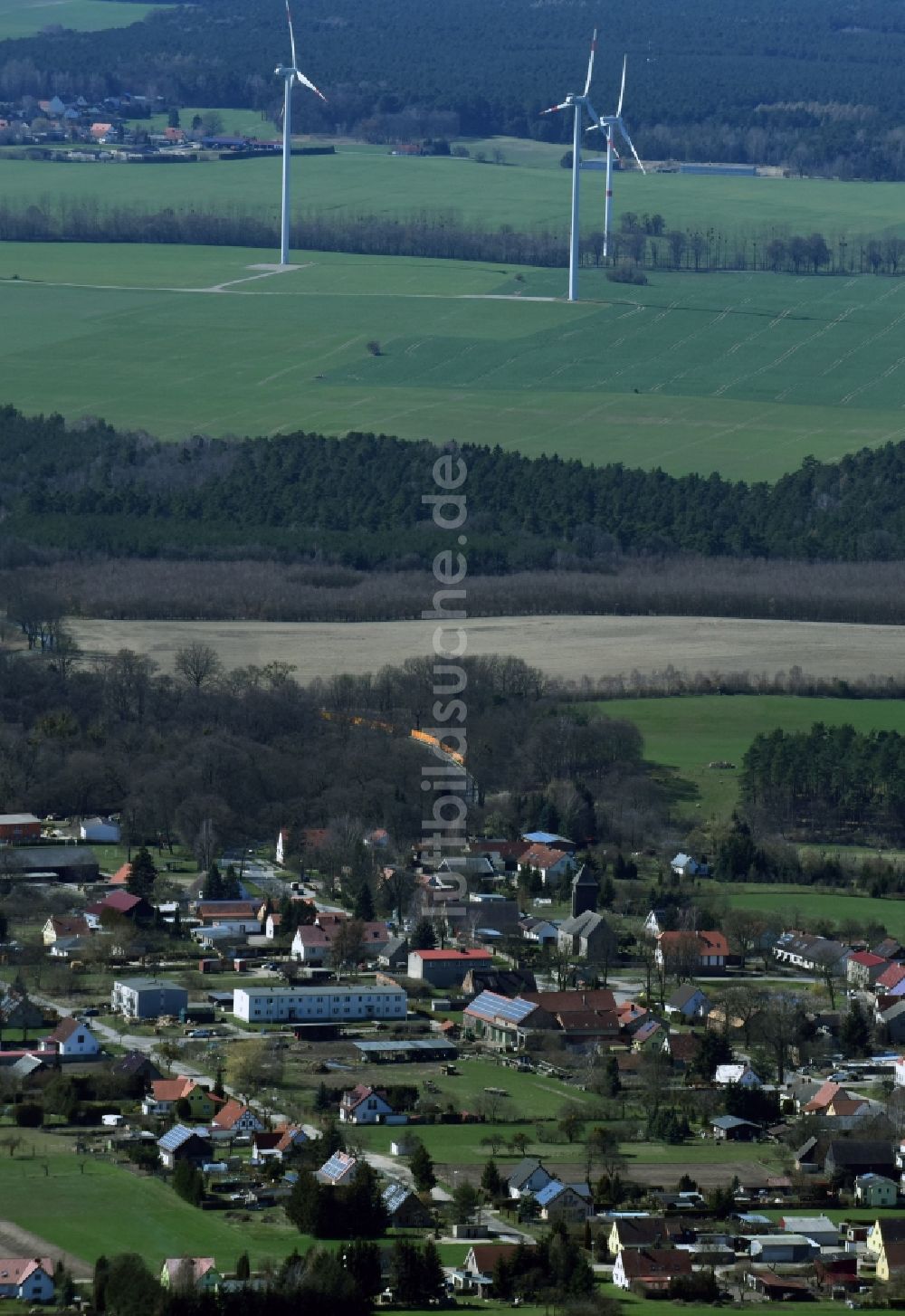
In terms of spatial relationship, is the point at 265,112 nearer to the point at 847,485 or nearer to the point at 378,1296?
the point at 847,485

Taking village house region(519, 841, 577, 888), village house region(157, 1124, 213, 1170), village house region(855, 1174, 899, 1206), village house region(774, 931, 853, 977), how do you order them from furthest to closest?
village house region(519, 841, 577, 888) < village house region(774, 931, 853, 977) < village house region(855, 1174, 899, 1206) < village house region(157, 1124, 213, 1170)

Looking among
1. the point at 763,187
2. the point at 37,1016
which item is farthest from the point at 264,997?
the point at 763,187

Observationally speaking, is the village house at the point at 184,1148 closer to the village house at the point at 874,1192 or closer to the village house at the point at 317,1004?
the village house at the point at 317,1004

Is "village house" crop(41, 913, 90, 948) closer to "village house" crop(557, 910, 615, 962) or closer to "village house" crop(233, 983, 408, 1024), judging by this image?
"village house" crop(233, 983, 408, 1024)

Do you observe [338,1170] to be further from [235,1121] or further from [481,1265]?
[481,1265]

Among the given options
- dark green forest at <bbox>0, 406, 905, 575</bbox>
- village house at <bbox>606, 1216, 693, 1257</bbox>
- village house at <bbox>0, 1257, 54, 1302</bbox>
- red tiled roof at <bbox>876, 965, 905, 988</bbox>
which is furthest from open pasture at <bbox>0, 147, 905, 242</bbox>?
village house at <bbox>0, 1257, 54, 1302</bbox>

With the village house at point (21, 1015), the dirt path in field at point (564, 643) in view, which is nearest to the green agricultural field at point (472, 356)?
the dirt path in field at point (564, 643)

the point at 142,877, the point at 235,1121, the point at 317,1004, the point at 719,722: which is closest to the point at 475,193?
the point at 719,722
